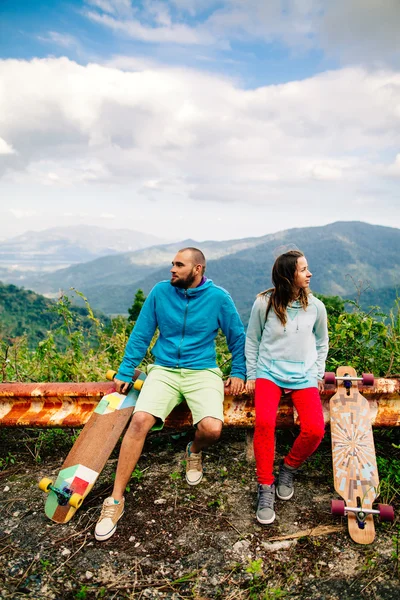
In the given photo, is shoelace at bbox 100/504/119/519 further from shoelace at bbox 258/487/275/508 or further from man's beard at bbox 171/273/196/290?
man's beard at bbox 171/273/196/290

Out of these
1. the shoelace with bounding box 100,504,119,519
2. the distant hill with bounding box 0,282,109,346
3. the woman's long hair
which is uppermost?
the woman's long hair

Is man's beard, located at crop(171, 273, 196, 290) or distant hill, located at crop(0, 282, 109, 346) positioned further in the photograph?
distant hill, located at crop(0, 282, 109, 346)

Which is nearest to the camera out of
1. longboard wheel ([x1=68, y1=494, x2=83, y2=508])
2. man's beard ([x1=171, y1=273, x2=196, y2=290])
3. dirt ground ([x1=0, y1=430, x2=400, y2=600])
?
dirt ground ([x1=0, y1=430, x2=400, y2=600])

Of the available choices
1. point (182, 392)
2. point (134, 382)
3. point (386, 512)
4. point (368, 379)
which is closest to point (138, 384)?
point (134, 382)

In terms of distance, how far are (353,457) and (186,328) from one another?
5.13 feet

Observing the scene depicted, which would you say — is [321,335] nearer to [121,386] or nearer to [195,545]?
[121,386]

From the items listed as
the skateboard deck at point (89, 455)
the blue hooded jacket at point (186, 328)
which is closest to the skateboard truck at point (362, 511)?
the blue hooded jacket at point (186, 328)

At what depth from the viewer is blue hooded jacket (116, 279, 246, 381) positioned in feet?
11.2

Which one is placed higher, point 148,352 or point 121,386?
point 121,386

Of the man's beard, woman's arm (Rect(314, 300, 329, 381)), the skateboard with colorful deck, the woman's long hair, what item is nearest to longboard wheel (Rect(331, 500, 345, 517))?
the skateboard with colorful deck

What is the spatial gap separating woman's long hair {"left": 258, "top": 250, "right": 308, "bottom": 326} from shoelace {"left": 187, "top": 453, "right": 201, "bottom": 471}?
123 cm

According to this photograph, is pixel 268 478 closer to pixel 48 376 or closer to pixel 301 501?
pixel 301 501

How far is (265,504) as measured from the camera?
278 centimetres

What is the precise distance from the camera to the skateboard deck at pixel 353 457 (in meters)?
2.57
